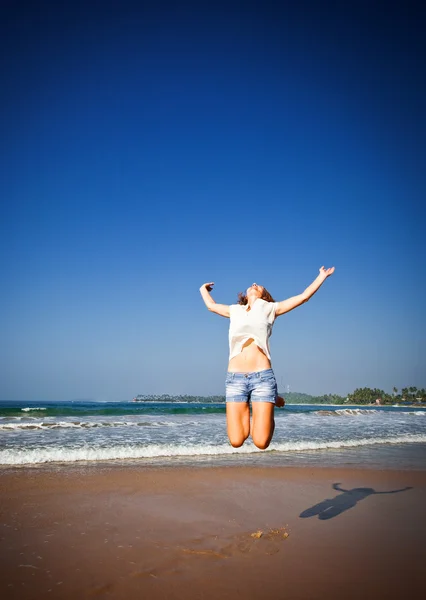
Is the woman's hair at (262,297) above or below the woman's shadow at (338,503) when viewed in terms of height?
above

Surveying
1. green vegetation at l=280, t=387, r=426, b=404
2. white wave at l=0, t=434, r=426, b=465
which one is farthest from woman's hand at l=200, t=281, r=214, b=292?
green vegetation at l=280, t=387, r=426, b=404

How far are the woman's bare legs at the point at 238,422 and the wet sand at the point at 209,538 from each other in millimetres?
926

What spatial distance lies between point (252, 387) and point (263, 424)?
0.44 meters

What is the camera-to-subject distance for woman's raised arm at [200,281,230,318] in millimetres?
5324

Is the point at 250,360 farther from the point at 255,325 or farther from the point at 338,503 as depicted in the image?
the point at 338,503

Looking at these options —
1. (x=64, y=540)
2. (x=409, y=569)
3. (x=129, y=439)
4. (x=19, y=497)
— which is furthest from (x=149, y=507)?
(x=129, y=439)

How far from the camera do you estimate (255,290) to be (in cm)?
526

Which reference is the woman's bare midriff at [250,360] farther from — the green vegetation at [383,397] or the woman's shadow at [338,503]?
the green vegetation at [383,397]

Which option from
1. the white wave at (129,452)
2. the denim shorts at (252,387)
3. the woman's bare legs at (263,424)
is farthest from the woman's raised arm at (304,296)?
the white wave at (129,452)

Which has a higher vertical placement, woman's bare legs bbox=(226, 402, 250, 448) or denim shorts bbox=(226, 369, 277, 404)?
denim shorts bbox=(226, 369, 277, 404)

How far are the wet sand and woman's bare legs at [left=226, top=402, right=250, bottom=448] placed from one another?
0.93 meters

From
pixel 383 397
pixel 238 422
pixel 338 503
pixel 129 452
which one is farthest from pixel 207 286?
pixel 383 397

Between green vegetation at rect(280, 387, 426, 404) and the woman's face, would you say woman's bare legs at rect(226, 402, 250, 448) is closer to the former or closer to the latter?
the woman's face

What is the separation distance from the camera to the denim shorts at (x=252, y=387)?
4820 millimetres
